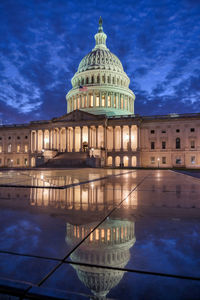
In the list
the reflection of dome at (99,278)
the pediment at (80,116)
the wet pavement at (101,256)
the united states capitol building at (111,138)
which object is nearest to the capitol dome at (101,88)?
the united states capitol building at (111,138)

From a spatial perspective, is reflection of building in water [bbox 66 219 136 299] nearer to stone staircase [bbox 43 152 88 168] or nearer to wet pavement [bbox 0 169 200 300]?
wet pavement [bbox 0 169 200 300]

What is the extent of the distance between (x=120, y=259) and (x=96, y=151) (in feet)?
213

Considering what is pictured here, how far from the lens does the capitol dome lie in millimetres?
91500

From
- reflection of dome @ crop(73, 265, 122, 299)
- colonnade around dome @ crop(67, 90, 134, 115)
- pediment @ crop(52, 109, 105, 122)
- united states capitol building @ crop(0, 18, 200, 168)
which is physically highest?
colonnade around dome @ crop(67, 90, 134, 115)

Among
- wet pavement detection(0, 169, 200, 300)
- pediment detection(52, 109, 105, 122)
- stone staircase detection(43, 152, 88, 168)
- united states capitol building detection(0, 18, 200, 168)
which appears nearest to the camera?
wet pavement detection(0, 169, 200, 300)

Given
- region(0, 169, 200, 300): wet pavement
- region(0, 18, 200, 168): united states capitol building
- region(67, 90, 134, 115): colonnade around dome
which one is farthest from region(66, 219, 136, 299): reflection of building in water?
region(67, 90, 134, 115): colonnade around dome

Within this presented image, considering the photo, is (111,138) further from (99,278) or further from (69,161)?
(99,278)

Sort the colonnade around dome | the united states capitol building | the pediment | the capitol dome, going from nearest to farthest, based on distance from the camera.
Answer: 1. the united states capitol building
2. the pediment
3. the colonnade around dome
4. the capitol dome

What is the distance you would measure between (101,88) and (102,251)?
92.7 m

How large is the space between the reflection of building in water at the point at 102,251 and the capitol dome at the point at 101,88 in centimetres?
8505

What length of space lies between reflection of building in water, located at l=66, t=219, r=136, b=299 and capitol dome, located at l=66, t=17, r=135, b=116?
85.1 metres

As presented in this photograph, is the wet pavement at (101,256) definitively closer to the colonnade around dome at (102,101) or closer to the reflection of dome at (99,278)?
the reflection of dome at (99,278)

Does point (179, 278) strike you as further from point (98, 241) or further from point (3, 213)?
point (3, 213)

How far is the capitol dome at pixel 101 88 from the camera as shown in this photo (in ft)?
300
